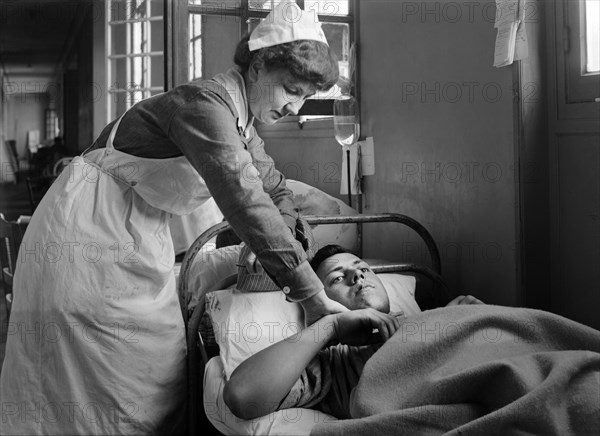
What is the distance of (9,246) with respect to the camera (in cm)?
299

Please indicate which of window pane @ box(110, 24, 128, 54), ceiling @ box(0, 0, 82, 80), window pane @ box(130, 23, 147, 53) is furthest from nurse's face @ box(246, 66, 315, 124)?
ceiling @ box(0, 0, 82, 80)

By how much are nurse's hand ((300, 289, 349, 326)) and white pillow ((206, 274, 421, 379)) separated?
0.33 meters

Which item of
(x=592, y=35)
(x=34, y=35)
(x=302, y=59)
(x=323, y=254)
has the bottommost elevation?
(x=323, y=254)

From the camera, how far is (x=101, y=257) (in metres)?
1.96

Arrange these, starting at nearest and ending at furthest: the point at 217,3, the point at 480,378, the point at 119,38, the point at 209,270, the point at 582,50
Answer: the point at 480,378, the point at 582,50, the point at 209,270, the point at 217,3, the point at 119,38

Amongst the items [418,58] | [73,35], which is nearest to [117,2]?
[73,35]

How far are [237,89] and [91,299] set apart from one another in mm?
683

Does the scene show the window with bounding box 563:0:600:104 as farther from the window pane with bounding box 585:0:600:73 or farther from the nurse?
the nurse

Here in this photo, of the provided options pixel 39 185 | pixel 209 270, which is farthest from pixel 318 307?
pixel 39 185

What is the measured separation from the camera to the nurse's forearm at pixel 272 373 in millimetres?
1647

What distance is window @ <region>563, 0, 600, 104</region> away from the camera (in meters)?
2.11

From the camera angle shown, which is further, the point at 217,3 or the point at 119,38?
the point at 119,38

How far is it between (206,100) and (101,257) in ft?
1.74

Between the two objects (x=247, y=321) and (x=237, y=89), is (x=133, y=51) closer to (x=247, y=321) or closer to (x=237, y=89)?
(x=237, y=89)
